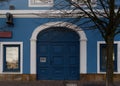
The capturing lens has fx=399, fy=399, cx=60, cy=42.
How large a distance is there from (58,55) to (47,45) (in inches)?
30.5

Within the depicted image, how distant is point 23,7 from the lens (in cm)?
2044

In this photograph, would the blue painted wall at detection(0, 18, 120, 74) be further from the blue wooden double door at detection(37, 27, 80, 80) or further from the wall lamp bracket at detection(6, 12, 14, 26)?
the blue wooden double door at detection(37, 27, 80, 80)

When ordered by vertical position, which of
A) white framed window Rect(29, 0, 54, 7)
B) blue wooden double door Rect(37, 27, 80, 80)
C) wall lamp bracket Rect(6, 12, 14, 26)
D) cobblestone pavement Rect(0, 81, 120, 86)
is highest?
white framed window Rect(29, 0, 54, 7)

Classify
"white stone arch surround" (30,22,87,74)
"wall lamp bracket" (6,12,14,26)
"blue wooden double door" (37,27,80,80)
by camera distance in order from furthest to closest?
"blue wooden double door" (37,27,80,80), "white stone arch surround" (30,22,87,74), "wall lamp bracket" (6,12,14,26)

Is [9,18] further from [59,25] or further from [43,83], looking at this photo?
[43,83]

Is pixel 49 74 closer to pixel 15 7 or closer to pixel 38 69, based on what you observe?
pixel 38 69

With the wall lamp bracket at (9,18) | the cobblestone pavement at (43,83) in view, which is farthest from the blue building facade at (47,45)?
the cobblestone pavement at (43,83)

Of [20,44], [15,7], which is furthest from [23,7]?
[20,44]

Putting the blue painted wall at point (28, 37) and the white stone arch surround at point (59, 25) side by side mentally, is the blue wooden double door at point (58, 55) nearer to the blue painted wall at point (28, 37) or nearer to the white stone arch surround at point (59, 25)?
the white stone arch surround at point (59, 25)

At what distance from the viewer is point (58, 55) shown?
820 inches

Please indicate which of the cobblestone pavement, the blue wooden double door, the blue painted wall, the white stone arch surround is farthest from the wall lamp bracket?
the cobblestone pavement

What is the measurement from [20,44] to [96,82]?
435 centimetres

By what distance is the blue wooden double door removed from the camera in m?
20.8

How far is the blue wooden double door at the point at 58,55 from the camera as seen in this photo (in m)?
20.8
